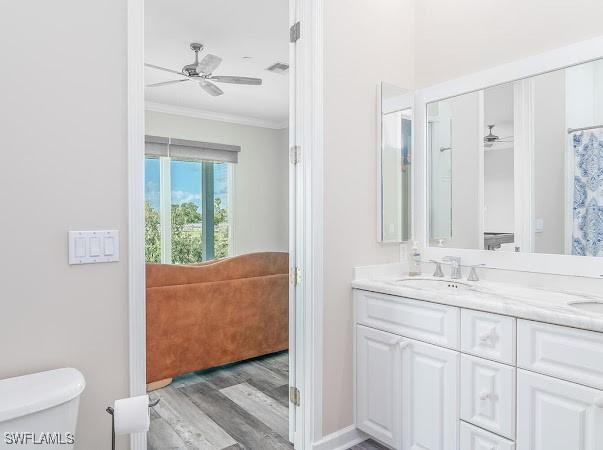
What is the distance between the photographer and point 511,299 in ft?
5.33

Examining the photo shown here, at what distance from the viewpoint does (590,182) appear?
1.82 metres

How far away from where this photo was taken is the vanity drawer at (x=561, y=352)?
4.27 ft

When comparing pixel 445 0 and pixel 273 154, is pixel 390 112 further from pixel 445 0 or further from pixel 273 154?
pixel 273 154

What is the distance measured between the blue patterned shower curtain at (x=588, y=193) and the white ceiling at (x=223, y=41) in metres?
2.17

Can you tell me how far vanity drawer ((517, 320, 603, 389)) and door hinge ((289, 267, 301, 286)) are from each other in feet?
3.36

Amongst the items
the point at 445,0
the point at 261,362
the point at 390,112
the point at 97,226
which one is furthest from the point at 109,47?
the point at 261,362

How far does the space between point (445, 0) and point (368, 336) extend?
1.96 meters

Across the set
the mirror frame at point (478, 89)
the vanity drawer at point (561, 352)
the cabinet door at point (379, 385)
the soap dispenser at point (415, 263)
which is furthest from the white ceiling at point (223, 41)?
the vanity drawer at point (561, 352)

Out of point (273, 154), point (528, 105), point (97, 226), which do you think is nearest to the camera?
point (97, 226)

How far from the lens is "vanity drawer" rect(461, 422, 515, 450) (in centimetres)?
154

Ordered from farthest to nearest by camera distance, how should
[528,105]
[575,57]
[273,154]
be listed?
[273,154] → [528,105] → [575,57]

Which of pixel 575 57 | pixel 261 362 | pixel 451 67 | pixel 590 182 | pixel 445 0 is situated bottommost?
pixel 261 362

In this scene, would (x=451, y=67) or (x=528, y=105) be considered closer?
(x=528, y=105)

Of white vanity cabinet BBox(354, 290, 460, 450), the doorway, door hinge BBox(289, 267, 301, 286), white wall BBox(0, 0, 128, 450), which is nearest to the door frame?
door hinge BBox(289, 267, 301, 286)
